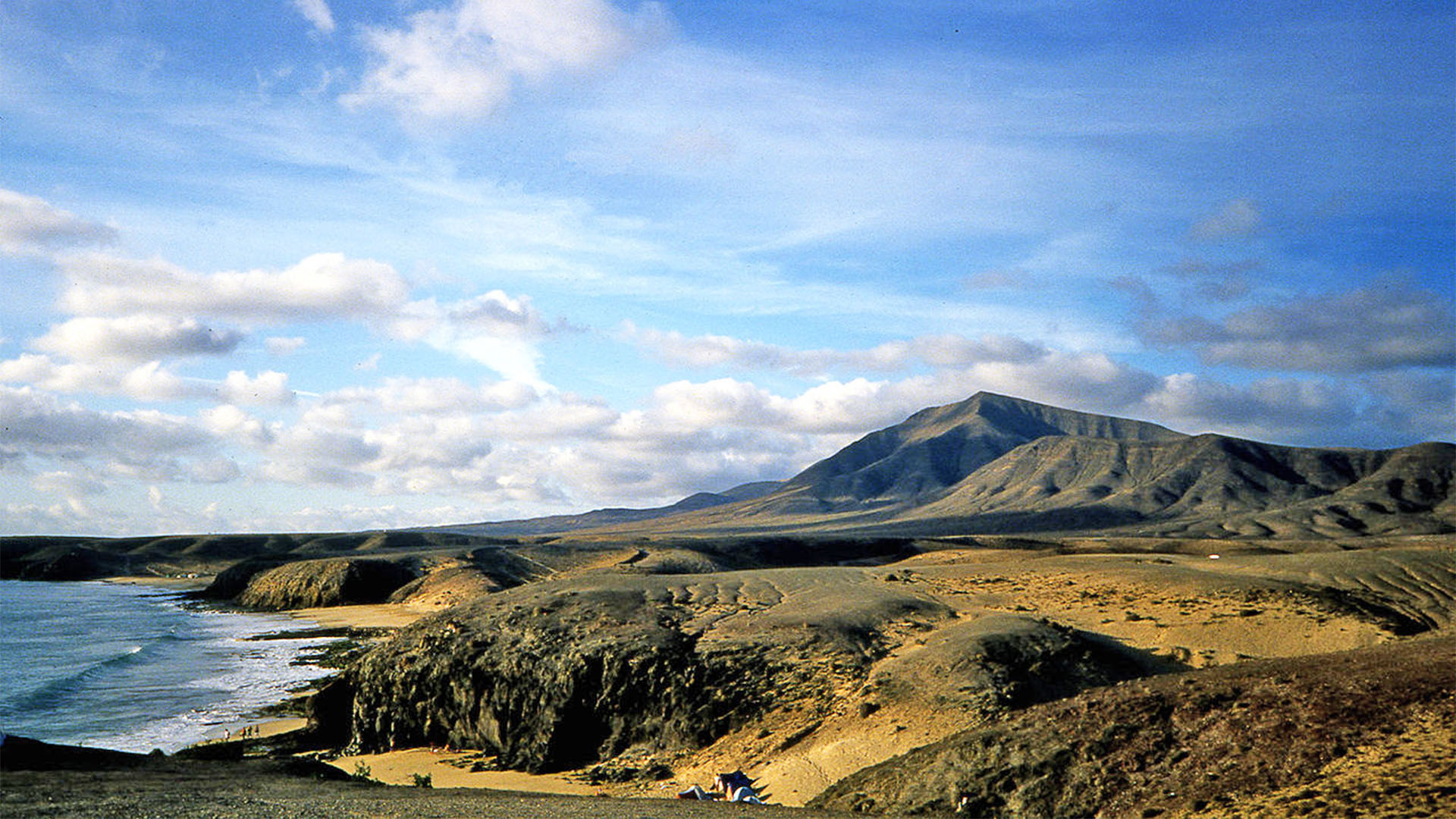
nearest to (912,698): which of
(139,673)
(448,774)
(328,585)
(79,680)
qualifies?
(448,774)

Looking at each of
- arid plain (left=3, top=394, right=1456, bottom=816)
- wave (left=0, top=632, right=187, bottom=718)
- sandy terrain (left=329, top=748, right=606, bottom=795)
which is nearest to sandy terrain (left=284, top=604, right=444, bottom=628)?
wave (left=0, top=632, right=187, bottom=718)

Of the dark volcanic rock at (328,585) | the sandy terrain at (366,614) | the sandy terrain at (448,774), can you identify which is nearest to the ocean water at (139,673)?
the sandy terrain at (366,614)

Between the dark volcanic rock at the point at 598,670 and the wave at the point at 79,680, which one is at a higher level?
the dark volcanic rock at the point at 598,670

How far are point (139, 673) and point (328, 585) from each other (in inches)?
1808

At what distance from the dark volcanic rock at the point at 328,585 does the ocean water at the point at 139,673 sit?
7.38 m

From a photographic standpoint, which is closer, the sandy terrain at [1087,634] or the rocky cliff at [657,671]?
the sandy terrain at [1087,634]

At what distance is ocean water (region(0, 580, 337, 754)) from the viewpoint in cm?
3334

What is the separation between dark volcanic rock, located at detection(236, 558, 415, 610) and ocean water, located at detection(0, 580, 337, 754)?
7378mm

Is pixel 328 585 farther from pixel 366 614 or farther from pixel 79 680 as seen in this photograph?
pixel 79 680

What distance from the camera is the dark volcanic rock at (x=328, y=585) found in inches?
3563

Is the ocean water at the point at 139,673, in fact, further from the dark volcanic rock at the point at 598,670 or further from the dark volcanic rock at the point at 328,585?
the dark volcanic rock at the point at 328,585

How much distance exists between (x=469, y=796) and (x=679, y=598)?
58.1 feet

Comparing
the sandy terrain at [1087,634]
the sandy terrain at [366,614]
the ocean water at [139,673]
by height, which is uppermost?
the sandy terrain at [1087,634]

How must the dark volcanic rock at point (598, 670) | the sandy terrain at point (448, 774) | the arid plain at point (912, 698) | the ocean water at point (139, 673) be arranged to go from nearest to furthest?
the arid plain at point (912, 698)
the sandy terrain at point (448, 774)
the dark volcanic rock at point (598, 670)
the ocean water at point (139, 673)
